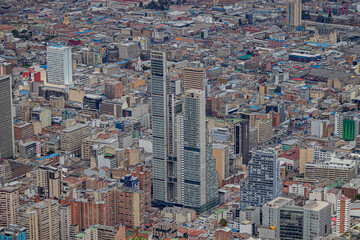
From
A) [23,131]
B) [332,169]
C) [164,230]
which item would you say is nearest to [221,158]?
[332,169]

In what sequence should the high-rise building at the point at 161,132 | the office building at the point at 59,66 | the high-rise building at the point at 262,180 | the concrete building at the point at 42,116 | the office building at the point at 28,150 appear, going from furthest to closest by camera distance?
the office building at the point at 59,66
the concrete building at the point at 42,116
the office building at the point at 28,150
the high-rise building at the point at 161,132
the high-rise building at the point at 262,180

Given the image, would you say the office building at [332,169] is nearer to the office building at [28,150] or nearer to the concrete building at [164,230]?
the concrete building at [164,230]

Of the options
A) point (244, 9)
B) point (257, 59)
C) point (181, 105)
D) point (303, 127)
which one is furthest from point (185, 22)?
point (181, 105)

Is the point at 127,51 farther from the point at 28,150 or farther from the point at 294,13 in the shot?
→ the point at 28,150

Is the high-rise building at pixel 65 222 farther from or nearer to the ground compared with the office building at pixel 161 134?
nearer to the ground

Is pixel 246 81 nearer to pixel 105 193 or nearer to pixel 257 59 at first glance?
pixel 257 59

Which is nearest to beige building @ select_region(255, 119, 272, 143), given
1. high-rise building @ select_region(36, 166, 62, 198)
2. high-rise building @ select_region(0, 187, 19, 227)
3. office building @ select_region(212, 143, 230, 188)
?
office building @ select_region(212, 143, 230, 188)

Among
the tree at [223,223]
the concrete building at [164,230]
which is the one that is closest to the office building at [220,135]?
the tree at [223,223]
